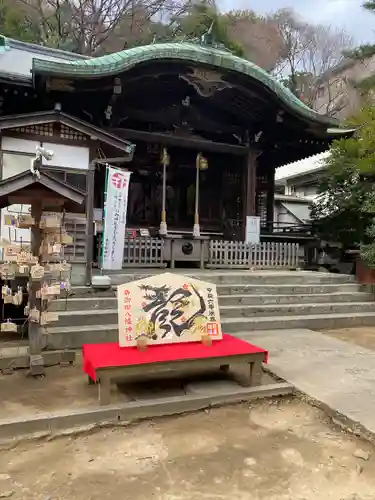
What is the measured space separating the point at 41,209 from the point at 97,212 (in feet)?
20.7

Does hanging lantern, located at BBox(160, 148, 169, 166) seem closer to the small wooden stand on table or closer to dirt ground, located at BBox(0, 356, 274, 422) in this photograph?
the small wooden stand on table

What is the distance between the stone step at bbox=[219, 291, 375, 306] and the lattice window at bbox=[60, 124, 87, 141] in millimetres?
4292

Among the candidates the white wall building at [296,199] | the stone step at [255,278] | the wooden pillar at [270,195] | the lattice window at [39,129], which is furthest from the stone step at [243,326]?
the white wall building at [296,199]

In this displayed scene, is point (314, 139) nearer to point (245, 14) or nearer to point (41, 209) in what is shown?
point (41, 209)

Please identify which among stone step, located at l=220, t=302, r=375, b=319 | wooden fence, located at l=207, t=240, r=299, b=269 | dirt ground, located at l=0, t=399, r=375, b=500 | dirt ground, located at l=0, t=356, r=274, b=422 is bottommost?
dirt ground, located at l=0, t=399, r=375, b=500

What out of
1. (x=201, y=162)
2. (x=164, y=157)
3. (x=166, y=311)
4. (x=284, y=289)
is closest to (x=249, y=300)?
(x=284, y=289)

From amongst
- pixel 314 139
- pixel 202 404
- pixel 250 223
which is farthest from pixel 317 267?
pixel 202 404

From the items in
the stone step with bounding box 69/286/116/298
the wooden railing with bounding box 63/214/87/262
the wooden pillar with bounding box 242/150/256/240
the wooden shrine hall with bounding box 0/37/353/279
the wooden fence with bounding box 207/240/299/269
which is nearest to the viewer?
the stone step with bounding box 69/286/116/298

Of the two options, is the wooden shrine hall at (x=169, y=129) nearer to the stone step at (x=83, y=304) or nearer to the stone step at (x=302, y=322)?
the stone step at (x=83, y=304)

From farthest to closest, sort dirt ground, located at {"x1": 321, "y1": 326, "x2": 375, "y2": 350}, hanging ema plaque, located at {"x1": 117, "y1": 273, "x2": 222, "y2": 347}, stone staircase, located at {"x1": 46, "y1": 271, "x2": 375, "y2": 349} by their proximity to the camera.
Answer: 1. dirt ground, located at {"x1": 321, "y1": 326, "x2": 375, "y2": 350}
2. stone staircase, located at {"x1": 46, "y1": 271, "x2": 375, "y2": 349}
3. hanging ema plaque, located at {"x1": 117, "y1": 273, "x2": 222, "y2": 347}

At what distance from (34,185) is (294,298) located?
5608 millimetres

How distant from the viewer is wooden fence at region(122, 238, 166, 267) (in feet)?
33.6

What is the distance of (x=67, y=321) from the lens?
246 inches

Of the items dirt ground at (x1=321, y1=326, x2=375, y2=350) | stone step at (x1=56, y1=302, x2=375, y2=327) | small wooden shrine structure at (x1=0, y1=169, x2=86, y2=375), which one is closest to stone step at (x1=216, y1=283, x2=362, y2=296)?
stone step at (x1=56, y1=302, x2=375, y2=327)
